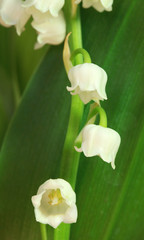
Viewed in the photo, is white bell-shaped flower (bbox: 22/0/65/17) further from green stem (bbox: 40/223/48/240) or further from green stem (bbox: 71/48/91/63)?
green stem (bbox: 40/223/48/240)

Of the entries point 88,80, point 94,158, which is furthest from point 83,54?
point 94,158

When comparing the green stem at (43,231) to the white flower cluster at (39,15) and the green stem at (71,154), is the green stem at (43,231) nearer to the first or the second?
the green stem at (71,154)

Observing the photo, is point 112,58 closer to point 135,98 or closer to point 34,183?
point 135,98

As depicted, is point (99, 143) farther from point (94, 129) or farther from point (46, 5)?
point (46, 5)

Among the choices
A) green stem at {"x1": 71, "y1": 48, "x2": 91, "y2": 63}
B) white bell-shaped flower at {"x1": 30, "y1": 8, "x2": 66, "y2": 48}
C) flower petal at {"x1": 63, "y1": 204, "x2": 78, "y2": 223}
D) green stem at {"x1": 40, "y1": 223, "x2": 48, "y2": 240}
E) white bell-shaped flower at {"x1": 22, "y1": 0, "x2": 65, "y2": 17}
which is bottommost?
green stem at {"x1": 40, "y1": 223, "x2": 48, "y2": 240}

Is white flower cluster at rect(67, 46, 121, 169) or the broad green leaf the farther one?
the broad green leaf

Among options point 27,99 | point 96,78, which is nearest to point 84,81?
point 96,78

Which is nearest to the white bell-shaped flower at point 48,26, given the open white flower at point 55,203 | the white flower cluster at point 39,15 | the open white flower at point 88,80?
the white flower cluster at point 39,15

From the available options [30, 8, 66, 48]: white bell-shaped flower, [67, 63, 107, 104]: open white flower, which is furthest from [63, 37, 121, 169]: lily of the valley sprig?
[30, 8, 66, 48]: white bell-shaped flower
